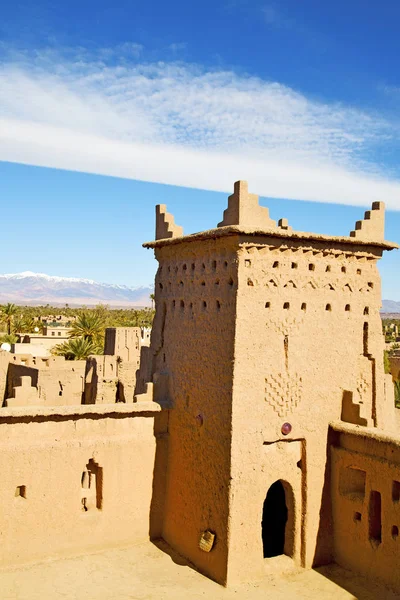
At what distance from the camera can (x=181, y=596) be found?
9.61 m

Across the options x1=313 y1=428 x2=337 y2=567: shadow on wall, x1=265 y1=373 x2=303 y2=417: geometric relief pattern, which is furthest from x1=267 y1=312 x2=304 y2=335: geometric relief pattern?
x1=313 y1=428 x2=337 y2=567: shadow on wall

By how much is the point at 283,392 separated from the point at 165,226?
13.7ft

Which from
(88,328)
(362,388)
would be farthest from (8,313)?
(362,388)

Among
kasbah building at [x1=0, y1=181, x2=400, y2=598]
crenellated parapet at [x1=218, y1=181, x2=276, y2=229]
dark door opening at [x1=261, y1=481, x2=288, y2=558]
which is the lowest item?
dark door opening at [x1=261, y1=481, x2=288, y2=558]

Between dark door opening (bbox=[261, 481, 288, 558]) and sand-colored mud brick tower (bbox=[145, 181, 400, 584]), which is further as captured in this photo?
dark door opening (bbox=[261, 481, 288, 558])

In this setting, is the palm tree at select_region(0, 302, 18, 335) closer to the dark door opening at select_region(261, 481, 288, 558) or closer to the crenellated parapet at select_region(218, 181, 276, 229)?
the dark door opening at select_region(261, 481, 288, 558)

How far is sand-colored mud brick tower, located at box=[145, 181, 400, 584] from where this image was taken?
10.1 meters

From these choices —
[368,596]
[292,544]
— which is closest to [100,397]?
[292,544]

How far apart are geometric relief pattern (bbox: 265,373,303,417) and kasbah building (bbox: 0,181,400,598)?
0.02 m

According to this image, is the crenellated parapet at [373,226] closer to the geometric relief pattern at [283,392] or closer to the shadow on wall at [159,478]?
the geometric relief pattern at [283,392]

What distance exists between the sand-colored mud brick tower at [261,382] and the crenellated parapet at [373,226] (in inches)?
1.0

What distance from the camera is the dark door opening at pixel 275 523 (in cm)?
1197

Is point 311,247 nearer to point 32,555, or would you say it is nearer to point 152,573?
point 152,573

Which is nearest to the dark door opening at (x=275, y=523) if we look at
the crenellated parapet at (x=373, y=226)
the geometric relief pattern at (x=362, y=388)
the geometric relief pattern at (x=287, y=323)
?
the geometric relief pattern at (x=362, y=388)
